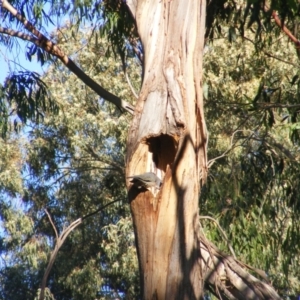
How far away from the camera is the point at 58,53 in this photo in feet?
18.3

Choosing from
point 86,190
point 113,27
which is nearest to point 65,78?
point 86,190

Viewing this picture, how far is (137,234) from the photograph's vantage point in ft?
12.7

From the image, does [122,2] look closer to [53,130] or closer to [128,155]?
[128,155]

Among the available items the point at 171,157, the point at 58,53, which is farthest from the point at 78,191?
the point at 171,157

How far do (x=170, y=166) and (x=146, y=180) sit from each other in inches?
10.4

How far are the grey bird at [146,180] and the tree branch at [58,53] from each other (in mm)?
1389

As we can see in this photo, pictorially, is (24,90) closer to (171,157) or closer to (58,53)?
(58,53)

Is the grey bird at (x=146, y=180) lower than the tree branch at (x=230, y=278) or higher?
higher

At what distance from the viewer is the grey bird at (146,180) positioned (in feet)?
12.2

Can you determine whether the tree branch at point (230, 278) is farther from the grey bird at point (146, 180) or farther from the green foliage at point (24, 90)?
the green foliage at point (24, 90)

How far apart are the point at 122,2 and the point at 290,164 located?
2003mm

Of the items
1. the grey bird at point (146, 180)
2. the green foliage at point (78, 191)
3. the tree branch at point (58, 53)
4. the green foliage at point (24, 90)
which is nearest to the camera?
the grey bird at point (146, 180)

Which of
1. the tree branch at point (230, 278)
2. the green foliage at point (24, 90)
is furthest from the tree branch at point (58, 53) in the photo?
the tree branch at point (230, 278)

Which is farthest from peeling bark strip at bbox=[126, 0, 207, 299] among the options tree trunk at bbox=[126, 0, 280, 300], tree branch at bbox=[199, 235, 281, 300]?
tree branch at bbox=[199, 235, 281, 300]
